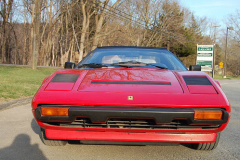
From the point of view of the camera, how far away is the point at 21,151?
289 cm

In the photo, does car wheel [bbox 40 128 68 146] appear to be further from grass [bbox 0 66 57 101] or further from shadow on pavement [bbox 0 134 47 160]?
grass [bbox 0 66 57 101]

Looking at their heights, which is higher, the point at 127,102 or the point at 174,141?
the point at 127,102

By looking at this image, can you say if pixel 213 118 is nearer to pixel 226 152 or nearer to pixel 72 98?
pixel 226 152

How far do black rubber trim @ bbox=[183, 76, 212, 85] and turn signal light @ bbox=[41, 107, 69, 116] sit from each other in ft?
4.30

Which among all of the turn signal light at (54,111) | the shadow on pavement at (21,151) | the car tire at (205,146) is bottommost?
the shadow on pavement at (21,151)

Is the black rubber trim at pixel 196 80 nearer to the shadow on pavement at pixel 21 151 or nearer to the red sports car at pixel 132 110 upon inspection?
the red sports car at pixel 132 110

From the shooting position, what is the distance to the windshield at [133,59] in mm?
3441

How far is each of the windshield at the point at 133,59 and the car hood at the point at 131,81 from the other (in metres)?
0.42

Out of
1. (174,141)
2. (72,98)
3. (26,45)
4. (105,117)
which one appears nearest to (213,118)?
(174,141)

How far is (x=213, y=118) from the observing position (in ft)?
7.55

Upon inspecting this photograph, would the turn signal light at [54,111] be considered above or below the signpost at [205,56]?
below

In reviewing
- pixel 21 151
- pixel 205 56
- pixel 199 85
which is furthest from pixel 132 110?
pixel 205 56

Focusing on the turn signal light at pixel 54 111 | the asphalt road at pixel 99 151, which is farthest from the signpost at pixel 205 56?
the turn signal light at pixel 54 111

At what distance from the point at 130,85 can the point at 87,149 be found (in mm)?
1000
